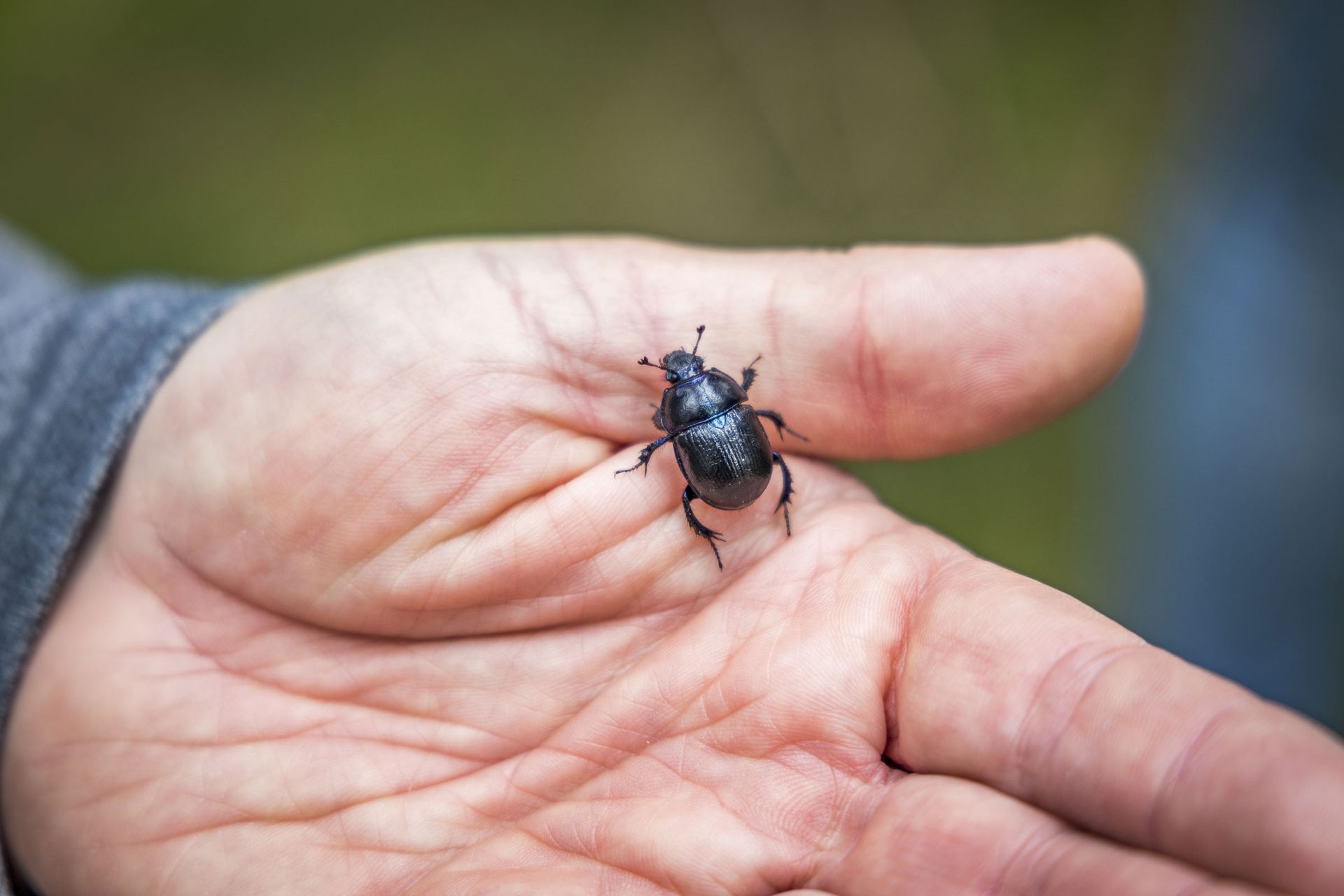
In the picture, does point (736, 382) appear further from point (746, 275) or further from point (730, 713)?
point (730, 713)

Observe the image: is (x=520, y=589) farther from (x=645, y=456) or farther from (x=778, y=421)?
(x=778, y=421)

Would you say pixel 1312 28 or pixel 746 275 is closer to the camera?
pixel 746 275

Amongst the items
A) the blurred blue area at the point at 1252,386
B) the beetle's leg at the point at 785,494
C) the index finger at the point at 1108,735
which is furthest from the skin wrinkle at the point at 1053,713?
the blurred blue area at the point at 1252,386

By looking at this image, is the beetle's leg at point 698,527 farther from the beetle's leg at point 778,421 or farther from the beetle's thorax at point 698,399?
the beetle's leg at point 778,421

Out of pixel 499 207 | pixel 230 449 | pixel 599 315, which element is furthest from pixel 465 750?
pixel 499 207

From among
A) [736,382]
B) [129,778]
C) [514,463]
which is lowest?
[129,778]

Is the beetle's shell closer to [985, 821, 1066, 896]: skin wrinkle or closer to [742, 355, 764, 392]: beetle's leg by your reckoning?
[742, 355, 764, 392]: beetle's leg

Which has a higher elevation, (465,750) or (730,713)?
(730,713)
